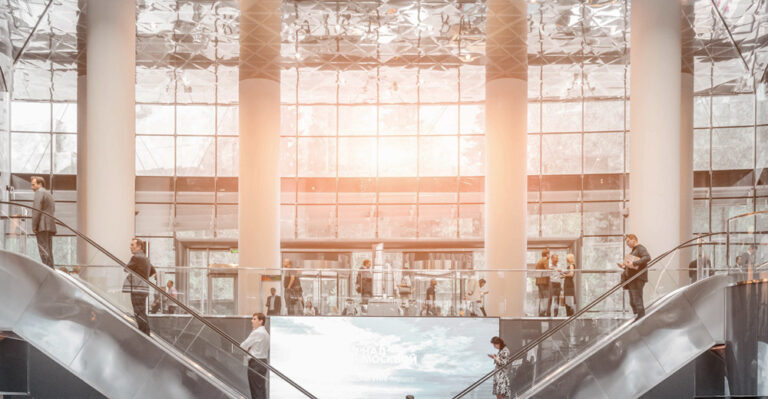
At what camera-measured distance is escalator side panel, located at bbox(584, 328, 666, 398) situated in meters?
15.2

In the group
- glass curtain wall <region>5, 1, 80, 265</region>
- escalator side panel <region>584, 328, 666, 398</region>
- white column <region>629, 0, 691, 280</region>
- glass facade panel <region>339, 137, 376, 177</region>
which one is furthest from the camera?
glass facade panel <region>339, 137, 376, 177</region>

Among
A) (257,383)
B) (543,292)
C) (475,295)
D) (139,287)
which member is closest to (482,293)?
(475,295)

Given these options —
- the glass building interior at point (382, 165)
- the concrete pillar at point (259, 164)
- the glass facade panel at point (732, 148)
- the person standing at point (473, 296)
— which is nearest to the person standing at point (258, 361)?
the glass building interior at point (382, 165)

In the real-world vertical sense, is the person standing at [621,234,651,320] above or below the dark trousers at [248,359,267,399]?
above

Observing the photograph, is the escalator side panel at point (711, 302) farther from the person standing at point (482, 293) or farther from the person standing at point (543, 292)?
the person standing at point (482, 293)

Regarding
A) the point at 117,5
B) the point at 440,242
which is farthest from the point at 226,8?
the point at 440,242

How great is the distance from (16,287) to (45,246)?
1.42 m

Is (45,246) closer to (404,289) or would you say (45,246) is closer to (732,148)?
(404,289)

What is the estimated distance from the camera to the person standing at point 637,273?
15828 millimetres

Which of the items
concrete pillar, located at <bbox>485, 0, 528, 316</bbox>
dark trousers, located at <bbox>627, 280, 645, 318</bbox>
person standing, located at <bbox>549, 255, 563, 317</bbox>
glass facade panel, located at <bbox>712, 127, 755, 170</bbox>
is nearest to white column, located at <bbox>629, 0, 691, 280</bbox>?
person standing, located at <bbox>549, 255, 563, 317</bbox>

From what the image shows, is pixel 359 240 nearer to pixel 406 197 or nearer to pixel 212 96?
pixel 406 197

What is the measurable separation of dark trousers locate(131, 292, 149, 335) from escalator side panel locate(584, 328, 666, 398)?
8007 mm

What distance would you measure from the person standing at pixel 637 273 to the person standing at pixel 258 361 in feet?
23.0

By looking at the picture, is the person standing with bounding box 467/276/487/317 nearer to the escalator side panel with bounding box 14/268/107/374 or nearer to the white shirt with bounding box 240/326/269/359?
the white shirt with bounding box 240/326/269/359
